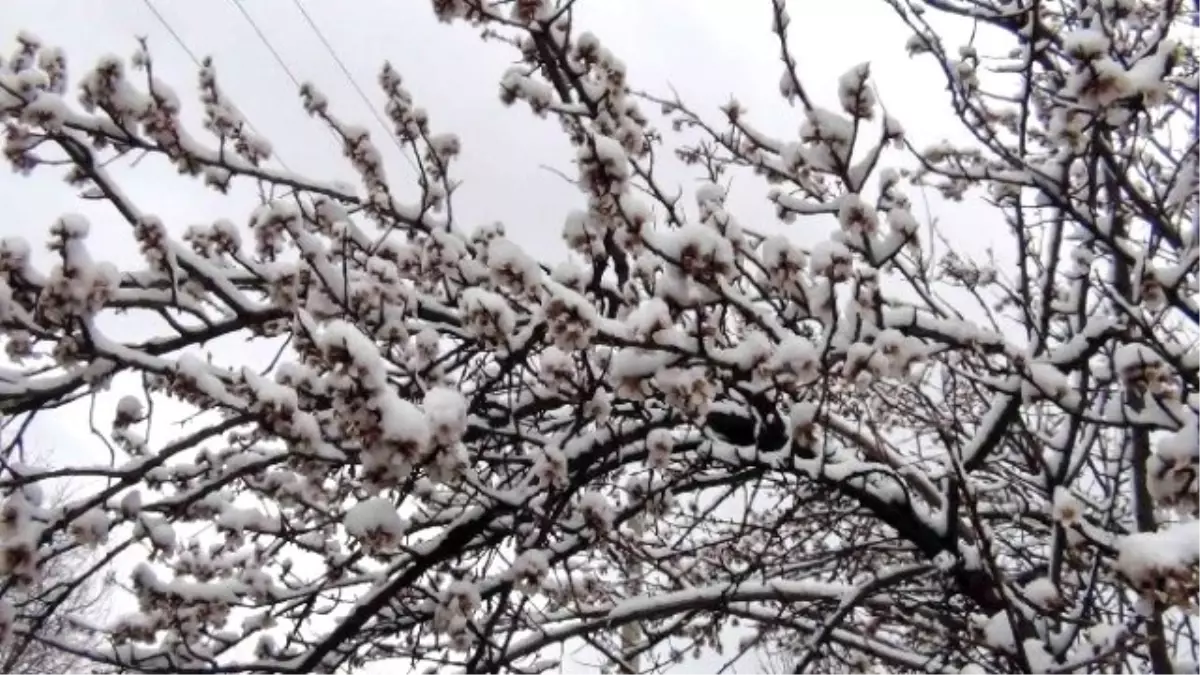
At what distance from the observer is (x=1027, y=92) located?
8.55 ft

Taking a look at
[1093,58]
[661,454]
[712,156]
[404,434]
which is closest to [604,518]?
[661,454]

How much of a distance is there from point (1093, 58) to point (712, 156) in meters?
2.63

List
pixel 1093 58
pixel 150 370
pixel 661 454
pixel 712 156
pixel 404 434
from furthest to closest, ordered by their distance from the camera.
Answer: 1. pixel 712 156
2. pixel 661 454
3. pixel 150 370
4. pixel 1093 58
5. pixel 404 434

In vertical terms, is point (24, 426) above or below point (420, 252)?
below

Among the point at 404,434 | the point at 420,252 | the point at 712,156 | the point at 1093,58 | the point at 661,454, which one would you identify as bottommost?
the point at 404,434

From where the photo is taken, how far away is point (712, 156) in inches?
183

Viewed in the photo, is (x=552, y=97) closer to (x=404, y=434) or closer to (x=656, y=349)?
(x=656, y=349)

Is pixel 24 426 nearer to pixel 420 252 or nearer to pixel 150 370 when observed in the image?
pixel 150 370

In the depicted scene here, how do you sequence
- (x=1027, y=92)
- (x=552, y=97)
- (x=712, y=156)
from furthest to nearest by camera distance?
1. (x=712, y=156)
2. (x=552, y=97)
3. (x=1027, y=92)

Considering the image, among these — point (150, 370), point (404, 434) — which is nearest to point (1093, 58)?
point (404, 434)

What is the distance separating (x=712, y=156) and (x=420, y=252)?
63.9 inches

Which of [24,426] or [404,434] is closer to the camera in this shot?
[404,434]

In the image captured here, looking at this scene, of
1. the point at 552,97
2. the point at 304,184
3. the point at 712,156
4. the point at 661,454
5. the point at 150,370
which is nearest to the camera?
the point at 150,370

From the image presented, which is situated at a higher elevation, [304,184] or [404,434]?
[304,184]
